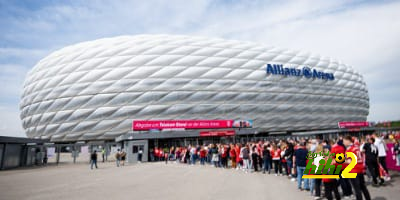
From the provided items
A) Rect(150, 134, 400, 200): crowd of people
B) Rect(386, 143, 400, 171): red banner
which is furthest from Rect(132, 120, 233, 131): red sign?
Rect(386, 143, 400, 171): red banner

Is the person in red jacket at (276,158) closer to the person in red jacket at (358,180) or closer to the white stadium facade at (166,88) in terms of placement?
the person in red jacket at (358,180)

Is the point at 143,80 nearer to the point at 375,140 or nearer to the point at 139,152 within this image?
the point at 139,152

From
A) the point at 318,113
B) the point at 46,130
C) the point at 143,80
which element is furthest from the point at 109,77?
the point at 318,113

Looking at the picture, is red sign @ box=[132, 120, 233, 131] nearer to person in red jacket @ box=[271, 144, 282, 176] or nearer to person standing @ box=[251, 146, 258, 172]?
person standing @ box=[251, 146, 258, 172]

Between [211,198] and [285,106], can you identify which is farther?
[285,106]

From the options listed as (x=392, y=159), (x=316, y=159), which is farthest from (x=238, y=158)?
(x=316, y=159)

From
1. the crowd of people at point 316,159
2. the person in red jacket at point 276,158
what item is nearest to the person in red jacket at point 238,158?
the crowd of people at point 316,159

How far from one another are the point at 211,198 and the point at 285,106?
30961 millimetres

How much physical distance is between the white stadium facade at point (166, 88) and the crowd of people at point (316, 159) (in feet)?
45.5

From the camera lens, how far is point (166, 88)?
29.8 meters

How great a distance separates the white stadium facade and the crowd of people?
13.9m

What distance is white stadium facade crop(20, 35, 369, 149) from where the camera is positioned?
96.2ft

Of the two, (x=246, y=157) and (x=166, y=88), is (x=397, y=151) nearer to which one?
(x=246, y=157)

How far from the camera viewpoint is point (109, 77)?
29.7m
